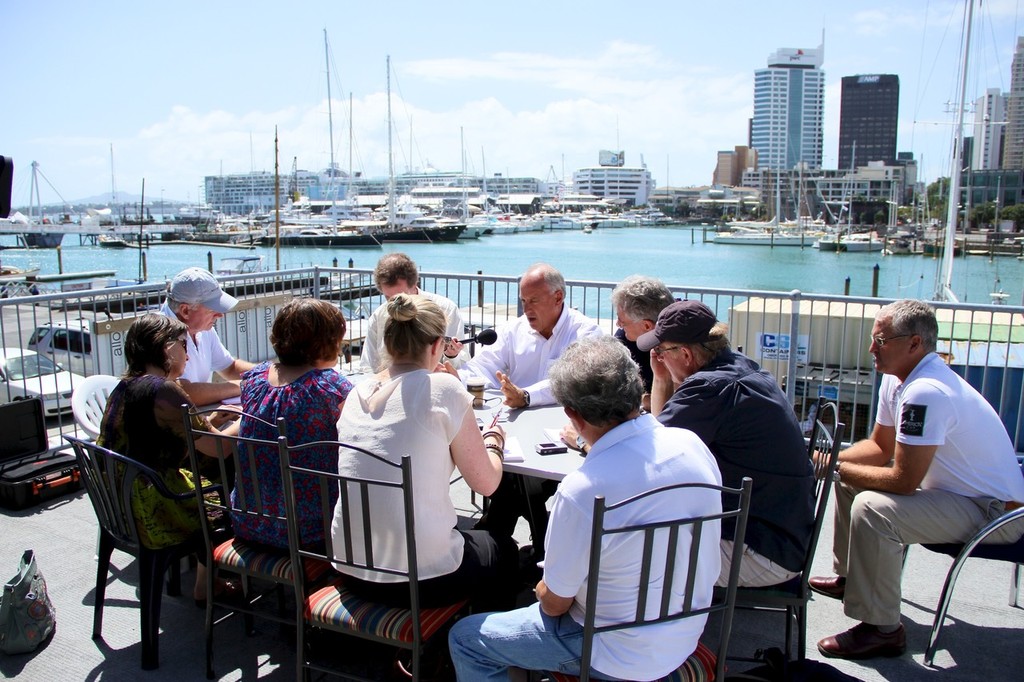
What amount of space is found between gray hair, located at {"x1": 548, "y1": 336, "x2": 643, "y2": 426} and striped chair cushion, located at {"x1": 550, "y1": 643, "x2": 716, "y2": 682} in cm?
64

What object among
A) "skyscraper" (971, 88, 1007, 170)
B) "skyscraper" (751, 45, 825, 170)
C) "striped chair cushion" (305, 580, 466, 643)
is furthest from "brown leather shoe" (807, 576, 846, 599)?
"skyscraper" (751, 45, 825, 170)

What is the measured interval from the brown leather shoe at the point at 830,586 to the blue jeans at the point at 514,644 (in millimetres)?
1742

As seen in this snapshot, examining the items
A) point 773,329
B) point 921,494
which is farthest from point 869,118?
point 921,494

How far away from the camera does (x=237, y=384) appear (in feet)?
11.3

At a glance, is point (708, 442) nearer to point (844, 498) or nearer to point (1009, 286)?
point (844, 498)

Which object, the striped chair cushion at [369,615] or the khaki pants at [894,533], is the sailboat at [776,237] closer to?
the khaki pants at [894,533]

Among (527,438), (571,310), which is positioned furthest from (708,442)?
(571,310)

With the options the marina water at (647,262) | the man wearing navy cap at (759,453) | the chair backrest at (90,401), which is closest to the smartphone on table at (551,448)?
the man wearing navy cap at (759,453)

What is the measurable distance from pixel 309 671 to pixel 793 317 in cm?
350

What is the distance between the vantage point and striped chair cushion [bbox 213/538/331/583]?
236cm

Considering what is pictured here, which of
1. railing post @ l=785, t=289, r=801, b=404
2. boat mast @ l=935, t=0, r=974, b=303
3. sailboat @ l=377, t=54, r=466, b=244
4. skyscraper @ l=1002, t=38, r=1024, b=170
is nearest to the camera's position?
railing post @ l=785, t=289, r=801, b=404

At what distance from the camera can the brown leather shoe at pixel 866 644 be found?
2619 mm

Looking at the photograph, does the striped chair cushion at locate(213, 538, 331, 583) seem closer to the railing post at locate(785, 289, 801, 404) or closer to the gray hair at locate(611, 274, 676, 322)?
the gray hair at locate(611, 274, 676, 322)

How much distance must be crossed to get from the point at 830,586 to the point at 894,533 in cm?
60
